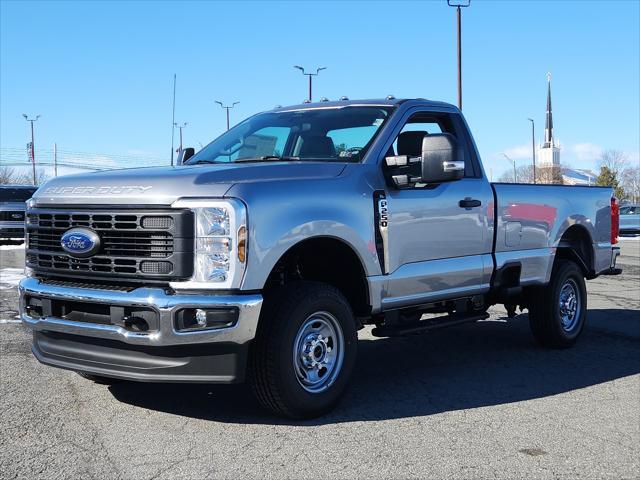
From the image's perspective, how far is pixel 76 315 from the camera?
15.7 feet

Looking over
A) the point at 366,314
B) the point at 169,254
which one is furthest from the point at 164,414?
the point at 366,314

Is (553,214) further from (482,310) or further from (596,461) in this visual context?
(596,461)

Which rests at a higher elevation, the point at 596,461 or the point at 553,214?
the point at 553,214

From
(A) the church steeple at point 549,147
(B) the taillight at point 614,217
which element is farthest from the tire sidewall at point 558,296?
(A) the church steeple at point 549,147

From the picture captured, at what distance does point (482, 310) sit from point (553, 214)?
1353 mm

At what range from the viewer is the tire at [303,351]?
4.70 m

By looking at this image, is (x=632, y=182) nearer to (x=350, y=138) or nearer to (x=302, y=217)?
(x=350, y=138)

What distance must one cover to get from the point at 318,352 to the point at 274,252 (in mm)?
808

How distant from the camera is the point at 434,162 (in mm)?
5648

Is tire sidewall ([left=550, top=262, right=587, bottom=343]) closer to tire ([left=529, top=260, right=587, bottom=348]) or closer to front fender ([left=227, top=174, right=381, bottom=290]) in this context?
tire ([left=529, top=260, right=587, bottom=348])

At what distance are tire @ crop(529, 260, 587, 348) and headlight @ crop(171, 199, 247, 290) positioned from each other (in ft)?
13.0

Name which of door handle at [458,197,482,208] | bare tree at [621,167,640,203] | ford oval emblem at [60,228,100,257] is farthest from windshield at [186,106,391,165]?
bare tree at [621,167,640,203]

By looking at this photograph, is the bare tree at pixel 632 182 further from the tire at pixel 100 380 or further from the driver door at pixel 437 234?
the tire at pixel 100 380

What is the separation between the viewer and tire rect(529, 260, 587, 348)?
742 centimetres
